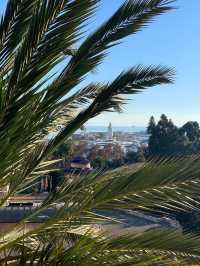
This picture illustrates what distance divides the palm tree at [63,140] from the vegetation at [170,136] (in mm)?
44944

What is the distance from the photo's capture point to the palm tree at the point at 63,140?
11.3ft

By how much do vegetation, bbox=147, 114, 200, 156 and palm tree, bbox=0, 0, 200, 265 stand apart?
147 feet

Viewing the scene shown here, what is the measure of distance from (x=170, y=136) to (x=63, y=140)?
4785cm

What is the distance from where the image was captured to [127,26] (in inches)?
158

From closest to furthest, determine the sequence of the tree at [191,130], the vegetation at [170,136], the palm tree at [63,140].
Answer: the palm tree at [63,140] → the vegetation at [170,136] → the tree at [191,130]

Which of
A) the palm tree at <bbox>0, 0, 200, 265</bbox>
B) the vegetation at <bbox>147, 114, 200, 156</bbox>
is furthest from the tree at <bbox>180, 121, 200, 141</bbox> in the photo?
the palm tree at <bbox>0, 0, 200, 265</bbox>

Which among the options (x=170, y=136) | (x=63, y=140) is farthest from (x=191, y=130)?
(x=63, y=140)

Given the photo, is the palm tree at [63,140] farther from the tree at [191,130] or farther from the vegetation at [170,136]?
the tree at [191,130]

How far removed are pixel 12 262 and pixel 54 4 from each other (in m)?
1.86

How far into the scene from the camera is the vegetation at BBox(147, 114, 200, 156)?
50356 mm

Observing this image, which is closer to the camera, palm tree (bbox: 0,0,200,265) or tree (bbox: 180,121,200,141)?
palm tree (bbox: 0,0,200,265)

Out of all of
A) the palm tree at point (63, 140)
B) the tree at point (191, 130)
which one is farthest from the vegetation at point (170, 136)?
the palm tree at point (63, 140)

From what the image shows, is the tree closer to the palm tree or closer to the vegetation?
the vegetation

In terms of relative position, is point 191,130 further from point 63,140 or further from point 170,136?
point 63,140
